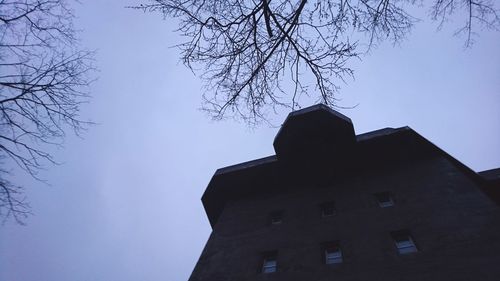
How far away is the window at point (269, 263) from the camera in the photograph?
14.2 meters

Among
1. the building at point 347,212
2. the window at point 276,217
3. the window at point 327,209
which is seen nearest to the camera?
the building at point 347,212

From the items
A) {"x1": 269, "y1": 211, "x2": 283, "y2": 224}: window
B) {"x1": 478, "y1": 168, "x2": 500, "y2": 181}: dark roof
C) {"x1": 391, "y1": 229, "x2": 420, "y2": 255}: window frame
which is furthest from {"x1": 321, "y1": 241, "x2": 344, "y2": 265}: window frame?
{"x1": 478, "y1": 168, "x2": 500, "y2": 181}: dark roof

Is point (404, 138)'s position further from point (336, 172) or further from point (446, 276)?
point (446, 276)

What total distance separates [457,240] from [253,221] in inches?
376

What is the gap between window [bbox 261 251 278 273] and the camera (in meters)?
14.2

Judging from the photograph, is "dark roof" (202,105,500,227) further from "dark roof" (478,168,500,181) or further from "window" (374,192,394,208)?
"window" (374,192,394,208)

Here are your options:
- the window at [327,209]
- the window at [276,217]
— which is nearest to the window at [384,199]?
the window at [327,209]

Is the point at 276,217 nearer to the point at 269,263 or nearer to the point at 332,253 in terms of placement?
the point at 269,263

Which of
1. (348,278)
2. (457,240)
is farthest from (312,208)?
(457,240)

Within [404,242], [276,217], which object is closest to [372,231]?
[404,242]

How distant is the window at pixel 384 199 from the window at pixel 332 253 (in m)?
3.26

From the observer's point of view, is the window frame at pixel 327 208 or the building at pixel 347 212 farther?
the window frame at pixel 327 208

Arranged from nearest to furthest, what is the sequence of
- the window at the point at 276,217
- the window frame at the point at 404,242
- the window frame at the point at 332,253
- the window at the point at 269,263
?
the window frame at the point at 404,242
the window frame at the point at 332,253
the window at the point at 269,263
the window at the point at 276,217

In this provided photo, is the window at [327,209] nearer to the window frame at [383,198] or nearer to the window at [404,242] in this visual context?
the window frame at [383,198]
